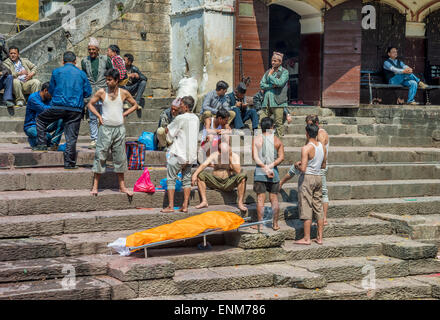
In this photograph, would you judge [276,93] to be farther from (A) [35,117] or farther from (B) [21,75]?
(B) [21,75]

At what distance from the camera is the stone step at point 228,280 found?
701 centimetres

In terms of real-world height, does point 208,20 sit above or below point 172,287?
above

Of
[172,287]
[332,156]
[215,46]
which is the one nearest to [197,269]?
[172,287]

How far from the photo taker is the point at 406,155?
12.3 meters

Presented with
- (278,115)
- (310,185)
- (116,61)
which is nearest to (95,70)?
(116,61)

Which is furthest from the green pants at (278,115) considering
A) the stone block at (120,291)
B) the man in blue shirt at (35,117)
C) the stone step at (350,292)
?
the stone block at (120,291)

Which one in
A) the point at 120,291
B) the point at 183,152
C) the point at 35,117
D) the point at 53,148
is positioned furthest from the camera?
the point at 35,117

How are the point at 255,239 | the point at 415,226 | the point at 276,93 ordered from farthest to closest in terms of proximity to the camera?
the point at 276,93, the point at 415,226, the point at 255,239

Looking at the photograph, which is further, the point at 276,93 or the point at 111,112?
the point at 276,93

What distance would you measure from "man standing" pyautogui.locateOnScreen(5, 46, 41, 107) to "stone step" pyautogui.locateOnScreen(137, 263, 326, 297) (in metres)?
6.44

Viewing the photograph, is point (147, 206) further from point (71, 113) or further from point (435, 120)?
point (435, 120)

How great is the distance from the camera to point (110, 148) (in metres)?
8.90

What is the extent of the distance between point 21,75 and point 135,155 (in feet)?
14.5
